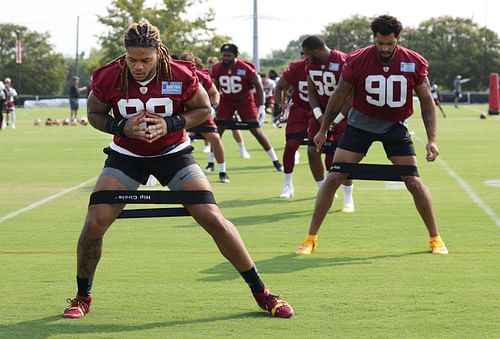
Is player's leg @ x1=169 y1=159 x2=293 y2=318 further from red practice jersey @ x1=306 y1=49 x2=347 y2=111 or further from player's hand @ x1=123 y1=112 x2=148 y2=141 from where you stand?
red practice jersey @ x1=306 y1=49 x2=347 y2=111

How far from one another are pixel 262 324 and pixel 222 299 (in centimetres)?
81

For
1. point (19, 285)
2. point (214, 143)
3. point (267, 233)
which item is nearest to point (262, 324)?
point (19, 285)

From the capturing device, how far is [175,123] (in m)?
6.81

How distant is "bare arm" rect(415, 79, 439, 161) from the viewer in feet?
29.9

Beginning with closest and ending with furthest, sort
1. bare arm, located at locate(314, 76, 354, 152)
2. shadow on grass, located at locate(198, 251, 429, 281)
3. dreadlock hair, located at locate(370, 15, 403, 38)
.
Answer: shadow on grass, located at locate(198, 251, 429, 281) < dreadlock hair, located at locate(370, 15, 403, 38) < bare arm, located at locate(314, 76, 354, 152)

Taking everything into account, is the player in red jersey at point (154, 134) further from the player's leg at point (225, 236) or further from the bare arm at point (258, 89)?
the bare arm at point (258, 89)

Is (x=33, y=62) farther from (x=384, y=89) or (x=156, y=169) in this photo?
(x=156, y=169)

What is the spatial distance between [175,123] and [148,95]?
248 millimetres

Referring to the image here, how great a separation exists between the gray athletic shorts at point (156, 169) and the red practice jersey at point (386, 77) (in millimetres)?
2593

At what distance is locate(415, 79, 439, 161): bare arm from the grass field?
3.07ft

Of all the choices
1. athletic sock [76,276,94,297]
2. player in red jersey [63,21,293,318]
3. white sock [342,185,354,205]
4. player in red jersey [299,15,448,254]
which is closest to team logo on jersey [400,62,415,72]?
player in red jersey [299,15,448,254]

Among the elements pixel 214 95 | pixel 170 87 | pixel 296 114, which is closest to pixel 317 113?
pixel 214 95

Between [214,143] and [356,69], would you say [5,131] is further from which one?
[356,69]

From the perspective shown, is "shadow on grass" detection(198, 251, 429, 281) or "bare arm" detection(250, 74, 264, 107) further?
"bare arm" detection(250, 74, 264, 107)
